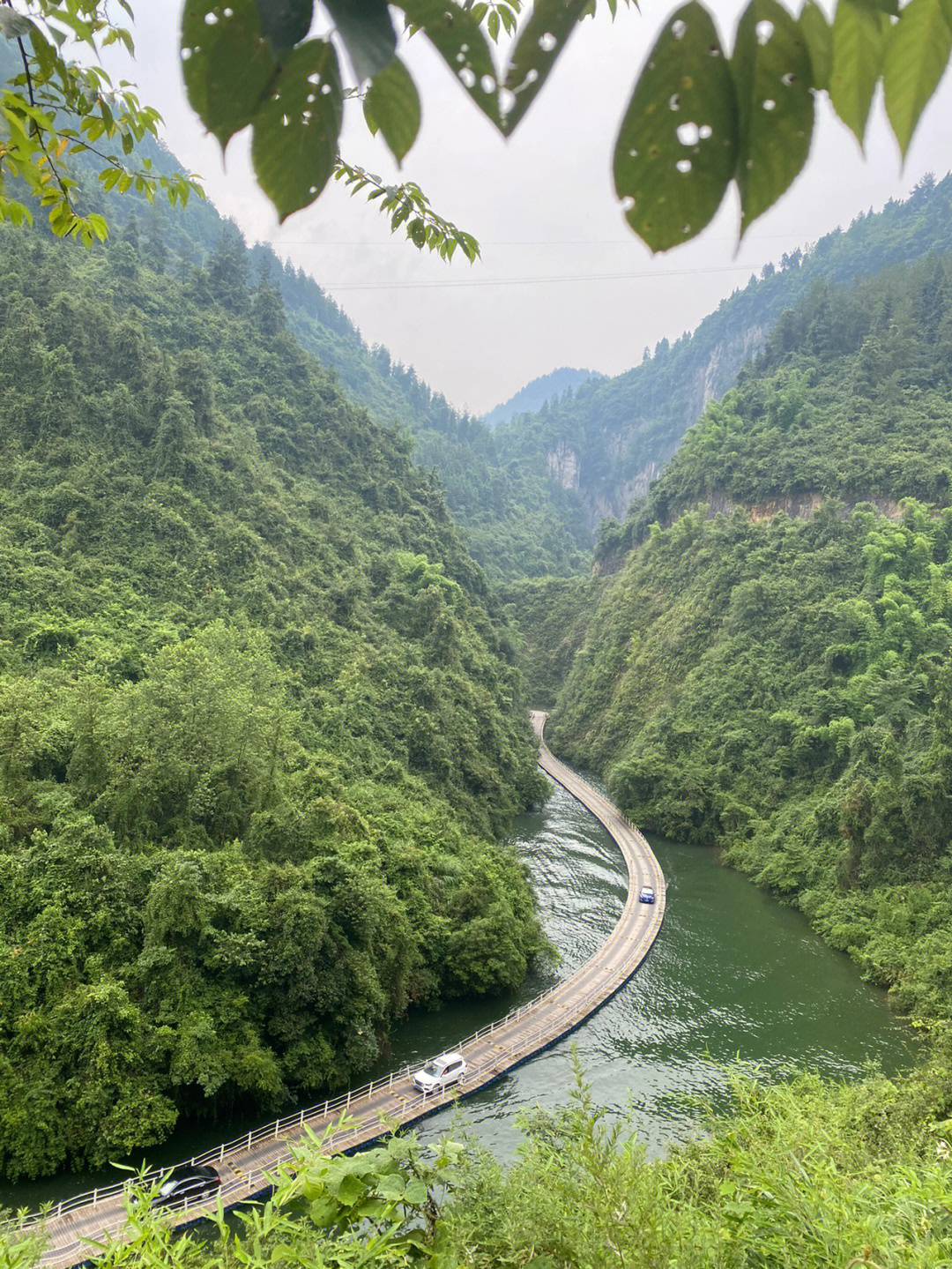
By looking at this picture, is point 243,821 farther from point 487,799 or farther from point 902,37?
point 902,37

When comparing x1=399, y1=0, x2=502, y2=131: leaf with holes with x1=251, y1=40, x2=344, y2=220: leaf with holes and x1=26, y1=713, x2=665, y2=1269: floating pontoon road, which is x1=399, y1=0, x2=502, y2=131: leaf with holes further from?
x1=26, y1=713, x2=665, y2=1269: floating pontoon road

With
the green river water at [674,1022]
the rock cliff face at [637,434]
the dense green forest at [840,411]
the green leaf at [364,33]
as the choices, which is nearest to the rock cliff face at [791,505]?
the dense green forest at [840,411]

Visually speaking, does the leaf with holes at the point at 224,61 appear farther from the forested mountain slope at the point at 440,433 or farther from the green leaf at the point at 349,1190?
the forested mountain slope at the point at 440,433

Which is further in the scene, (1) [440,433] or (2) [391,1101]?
(1) [440,433]

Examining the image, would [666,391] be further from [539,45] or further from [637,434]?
[539,45]

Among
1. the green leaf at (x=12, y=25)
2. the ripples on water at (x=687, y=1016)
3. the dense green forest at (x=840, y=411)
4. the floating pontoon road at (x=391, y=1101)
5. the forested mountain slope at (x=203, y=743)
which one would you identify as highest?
the dense green forest at (x=840, y=411)

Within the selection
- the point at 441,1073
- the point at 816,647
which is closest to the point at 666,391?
the point at 816,647

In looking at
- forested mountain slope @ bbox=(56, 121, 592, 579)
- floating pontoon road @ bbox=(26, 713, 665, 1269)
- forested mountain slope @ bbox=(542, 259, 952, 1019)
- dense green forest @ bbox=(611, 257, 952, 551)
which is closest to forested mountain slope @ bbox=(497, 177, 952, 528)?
forested mountain slope @ bbox=(56, 121, 592, 579)
